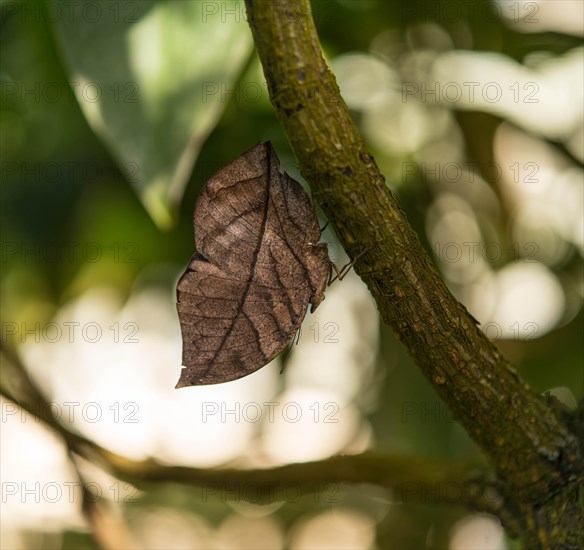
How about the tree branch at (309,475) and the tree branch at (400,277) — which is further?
the tree branch at (309,475)

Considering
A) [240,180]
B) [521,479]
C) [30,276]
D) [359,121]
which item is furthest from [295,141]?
[30,276]

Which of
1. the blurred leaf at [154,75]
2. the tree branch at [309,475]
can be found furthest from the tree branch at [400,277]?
the blurred leaf at [154,75]

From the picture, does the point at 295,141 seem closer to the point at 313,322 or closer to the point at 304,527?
the point at 313,322

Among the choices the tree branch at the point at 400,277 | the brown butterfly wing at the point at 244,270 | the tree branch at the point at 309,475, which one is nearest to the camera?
the tree branch at the point at 400,277

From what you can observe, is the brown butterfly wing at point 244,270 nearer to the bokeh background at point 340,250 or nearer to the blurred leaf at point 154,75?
the blurred leaf at point 154,75

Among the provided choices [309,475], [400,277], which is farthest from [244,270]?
[309,475]

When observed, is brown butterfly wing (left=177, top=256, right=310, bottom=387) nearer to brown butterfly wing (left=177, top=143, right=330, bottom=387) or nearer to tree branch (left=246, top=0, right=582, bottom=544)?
brown butterfly wing (left=177, top=143, right=330, bottom=387)

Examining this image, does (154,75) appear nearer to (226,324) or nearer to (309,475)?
(226,324)
